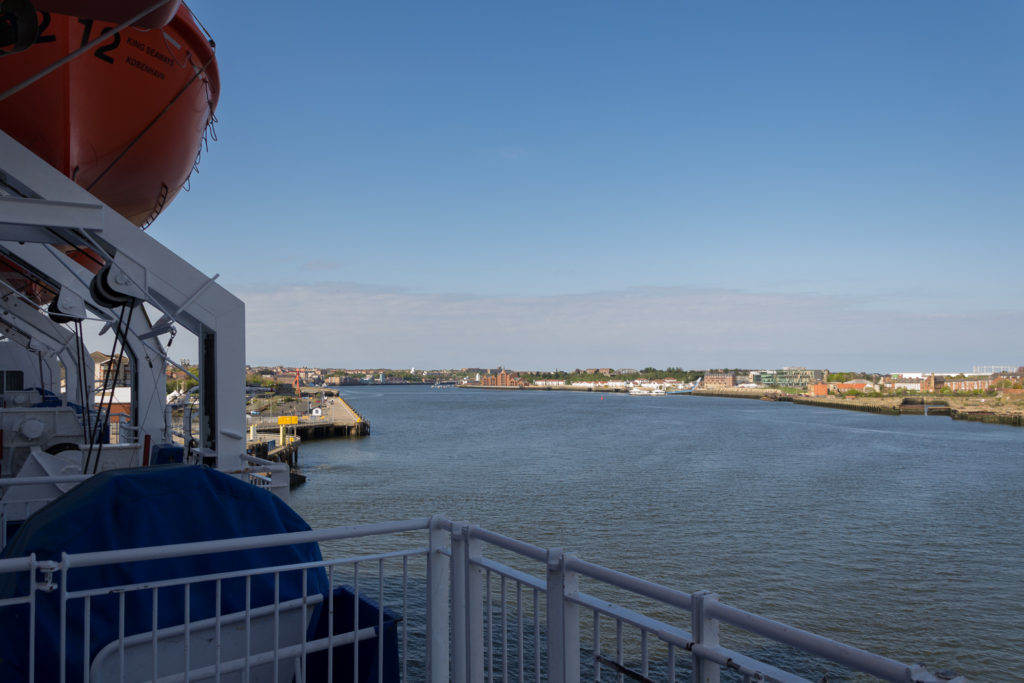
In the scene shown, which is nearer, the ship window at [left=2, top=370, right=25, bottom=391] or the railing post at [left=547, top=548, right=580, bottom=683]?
the railing post at [left=547, top=548, right=580, bottom=683]

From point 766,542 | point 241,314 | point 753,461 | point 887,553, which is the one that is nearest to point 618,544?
point 766,542

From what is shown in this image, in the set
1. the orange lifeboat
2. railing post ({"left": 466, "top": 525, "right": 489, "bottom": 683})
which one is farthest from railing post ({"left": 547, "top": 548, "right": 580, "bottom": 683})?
the orange lifeboat

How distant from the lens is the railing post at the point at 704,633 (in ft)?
6.68

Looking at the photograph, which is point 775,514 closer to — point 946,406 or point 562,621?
point 562,621

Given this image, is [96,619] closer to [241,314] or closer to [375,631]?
[375,631]

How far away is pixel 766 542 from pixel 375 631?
19.1 meters

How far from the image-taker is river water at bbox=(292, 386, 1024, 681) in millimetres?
14883

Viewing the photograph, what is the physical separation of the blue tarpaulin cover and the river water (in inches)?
527

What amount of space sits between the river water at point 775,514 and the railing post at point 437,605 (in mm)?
12591

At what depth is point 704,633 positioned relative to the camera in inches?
81.3

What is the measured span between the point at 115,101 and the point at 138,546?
17.1 feet

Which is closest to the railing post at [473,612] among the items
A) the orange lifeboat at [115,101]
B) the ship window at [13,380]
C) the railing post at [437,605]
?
the railing post at [437,605]

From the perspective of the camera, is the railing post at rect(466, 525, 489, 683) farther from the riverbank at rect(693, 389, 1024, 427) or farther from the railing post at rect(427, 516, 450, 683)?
the riverbank at rect(693, 389, 1024, 427)

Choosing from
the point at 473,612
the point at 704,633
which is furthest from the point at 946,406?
the point at 704,633
